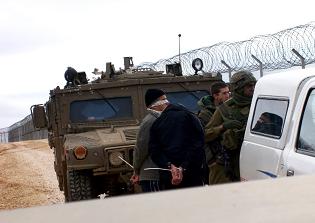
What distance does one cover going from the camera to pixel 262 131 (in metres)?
4.16

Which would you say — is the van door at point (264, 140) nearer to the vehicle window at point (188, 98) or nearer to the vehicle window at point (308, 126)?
the vehicle window at point (308, 126)

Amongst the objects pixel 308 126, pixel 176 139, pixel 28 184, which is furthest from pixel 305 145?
pixel 28 184

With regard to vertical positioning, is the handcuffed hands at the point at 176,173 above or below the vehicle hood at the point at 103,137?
below

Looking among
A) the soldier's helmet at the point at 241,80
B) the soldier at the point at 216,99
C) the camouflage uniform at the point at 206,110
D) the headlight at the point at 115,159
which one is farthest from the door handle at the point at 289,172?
the headlight at the point at 115,159

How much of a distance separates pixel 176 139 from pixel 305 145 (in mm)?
1356

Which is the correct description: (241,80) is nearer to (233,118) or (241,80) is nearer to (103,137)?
(233,118)

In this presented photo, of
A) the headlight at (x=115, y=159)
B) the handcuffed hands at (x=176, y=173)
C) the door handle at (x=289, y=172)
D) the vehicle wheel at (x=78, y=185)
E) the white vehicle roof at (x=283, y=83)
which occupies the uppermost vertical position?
the white vehicle roof at (x=283, y=83)

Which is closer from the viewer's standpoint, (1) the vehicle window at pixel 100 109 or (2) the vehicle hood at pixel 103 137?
(2) the vehicle hood at pixel 103 137

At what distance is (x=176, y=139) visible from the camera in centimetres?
461

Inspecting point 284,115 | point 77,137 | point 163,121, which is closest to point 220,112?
point 163,121

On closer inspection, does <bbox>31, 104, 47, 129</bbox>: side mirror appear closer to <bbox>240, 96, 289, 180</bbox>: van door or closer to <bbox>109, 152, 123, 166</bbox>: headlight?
<bbox>109, 152, 123, 166</bbox>: headlight

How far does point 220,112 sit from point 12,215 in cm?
360

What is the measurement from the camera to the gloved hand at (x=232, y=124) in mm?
4898

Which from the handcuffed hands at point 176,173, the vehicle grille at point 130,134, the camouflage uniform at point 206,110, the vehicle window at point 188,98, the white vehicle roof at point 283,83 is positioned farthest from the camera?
the vehicle window at point 188,98
